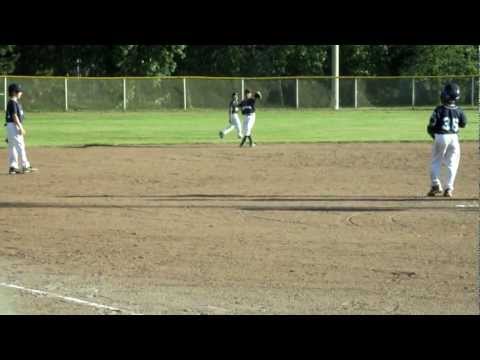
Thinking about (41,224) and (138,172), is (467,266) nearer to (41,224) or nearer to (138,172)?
(41,224)

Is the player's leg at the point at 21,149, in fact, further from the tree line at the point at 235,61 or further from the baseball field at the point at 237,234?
the tree line at the point at 235,61

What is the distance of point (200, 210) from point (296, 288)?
17.9 ft

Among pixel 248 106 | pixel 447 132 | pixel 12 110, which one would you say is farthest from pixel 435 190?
pixel 248 106

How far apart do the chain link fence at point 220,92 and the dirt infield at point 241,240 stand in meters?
31.7

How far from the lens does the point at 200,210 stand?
13.8 meters

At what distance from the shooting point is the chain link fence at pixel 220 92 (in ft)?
169

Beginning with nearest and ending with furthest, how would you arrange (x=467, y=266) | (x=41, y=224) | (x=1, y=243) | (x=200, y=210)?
1. (x=467, y=266)
2. (x=1, y=243)
3. (x=41, y=224)
4. (x=200, y=210)

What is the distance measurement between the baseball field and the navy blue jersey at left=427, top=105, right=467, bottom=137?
1.25 meters

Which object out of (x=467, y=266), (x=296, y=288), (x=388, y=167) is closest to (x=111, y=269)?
(x=296, y=288)

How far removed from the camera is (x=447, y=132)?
48.5 feet

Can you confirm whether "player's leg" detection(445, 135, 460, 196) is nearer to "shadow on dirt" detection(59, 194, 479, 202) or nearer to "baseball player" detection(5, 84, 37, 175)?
"shadow on dirt" detection(59, 194, 479, 202)

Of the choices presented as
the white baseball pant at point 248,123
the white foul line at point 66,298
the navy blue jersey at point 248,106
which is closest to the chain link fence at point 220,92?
the navy blue jersey at point 248,106

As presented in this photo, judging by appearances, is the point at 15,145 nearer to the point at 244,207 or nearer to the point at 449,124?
the point at 244,207

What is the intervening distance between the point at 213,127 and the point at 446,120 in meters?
23.2
